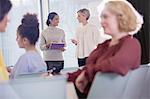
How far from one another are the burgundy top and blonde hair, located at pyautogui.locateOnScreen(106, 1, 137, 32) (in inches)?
2.9

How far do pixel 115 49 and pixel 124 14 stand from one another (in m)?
0.18

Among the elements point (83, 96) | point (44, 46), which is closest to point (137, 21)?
point (83, 96)

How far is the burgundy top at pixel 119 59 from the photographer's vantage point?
1.48 metres

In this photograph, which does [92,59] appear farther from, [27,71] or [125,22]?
[27,71]

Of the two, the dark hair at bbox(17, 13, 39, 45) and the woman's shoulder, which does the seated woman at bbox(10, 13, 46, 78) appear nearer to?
the dark hair at bbox(17, 13, 39, 45)

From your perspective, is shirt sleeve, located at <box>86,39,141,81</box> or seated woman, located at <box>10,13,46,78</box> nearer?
shirt sleeve, located at <box>86,39,141,81</box>

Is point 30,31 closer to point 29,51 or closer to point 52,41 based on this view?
point 29,51

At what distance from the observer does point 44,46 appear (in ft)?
13.2

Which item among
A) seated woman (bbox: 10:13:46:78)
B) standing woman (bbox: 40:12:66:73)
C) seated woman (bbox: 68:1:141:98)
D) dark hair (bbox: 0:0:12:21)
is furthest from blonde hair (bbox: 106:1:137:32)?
standing woman (bbox: 40:12:66:73)

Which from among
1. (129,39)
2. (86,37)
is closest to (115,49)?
(129,39)

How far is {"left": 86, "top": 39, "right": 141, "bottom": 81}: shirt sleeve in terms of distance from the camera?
1.48 meters

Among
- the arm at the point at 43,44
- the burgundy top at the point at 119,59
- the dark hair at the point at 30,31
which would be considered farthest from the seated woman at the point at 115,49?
the arm at the point at 43,44

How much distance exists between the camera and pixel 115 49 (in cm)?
160

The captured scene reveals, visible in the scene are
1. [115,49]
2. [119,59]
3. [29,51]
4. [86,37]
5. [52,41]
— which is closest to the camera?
[119,59]
